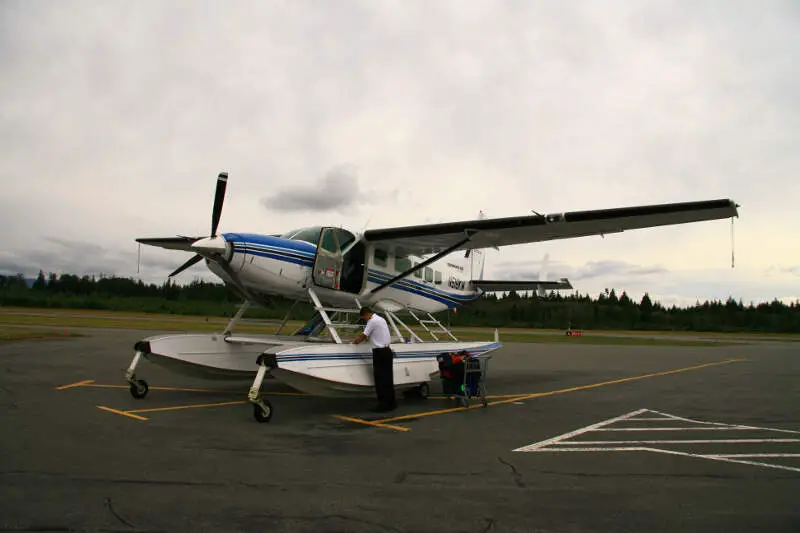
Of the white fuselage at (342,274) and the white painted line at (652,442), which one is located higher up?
the white fuselage at (342,274)

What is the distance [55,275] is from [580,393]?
120094 millimetres

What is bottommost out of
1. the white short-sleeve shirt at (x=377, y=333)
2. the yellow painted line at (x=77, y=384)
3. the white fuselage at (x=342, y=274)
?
the yellow painted line at (x=77, y=384)

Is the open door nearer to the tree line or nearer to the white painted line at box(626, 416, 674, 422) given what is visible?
the white painted line at box(626, 416, 674, 422)

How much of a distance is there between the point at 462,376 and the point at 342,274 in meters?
3.33

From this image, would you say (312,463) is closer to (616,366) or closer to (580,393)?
(580,393)

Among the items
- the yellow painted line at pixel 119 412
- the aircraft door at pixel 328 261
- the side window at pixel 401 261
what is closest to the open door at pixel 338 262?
the aircraft door at pixel 328 261

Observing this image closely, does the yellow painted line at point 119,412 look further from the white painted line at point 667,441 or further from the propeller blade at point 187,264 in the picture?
the white painted line at point 667,441

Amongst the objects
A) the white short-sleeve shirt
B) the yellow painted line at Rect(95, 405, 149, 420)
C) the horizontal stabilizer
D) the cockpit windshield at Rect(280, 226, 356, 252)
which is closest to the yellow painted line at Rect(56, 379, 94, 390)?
the yellow painted line at Rect(95, 405, 149, 420)

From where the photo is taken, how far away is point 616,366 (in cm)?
1872

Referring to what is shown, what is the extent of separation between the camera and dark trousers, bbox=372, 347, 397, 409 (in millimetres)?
9041

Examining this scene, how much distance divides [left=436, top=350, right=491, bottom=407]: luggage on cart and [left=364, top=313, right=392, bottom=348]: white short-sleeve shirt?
134 centimetres

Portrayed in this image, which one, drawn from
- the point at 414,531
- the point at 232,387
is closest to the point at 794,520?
the point at 414,531

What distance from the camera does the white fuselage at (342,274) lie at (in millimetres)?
9352

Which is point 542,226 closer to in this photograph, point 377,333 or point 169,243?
point 377,333
